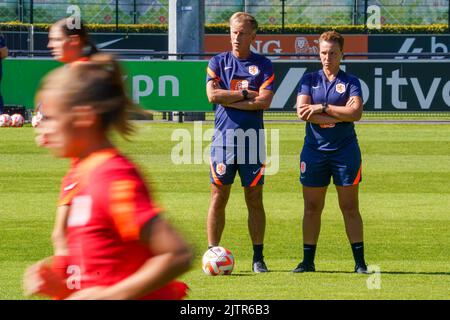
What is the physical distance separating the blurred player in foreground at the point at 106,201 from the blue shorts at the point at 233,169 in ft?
20.4

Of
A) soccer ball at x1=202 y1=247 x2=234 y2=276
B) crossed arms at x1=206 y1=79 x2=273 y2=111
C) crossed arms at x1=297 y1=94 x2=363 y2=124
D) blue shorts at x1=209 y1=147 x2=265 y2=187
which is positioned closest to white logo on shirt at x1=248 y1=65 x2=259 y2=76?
crossed arms at x1=206 y1=79 x2=273 y2=111

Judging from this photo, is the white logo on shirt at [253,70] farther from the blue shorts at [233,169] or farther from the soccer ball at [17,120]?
the soccer ball at [17,120]

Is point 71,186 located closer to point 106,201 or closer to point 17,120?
point 106,201

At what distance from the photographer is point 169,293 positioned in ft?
12.5

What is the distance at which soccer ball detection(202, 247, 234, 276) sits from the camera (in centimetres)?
958

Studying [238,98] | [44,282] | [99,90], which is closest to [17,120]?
[238,98]

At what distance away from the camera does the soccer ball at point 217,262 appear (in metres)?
9.58

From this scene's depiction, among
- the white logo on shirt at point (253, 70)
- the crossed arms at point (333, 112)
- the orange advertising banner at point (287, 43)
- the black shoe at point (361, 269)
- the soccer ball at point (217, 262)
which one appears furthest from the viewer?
the orange advertising banner at point (287, 43)

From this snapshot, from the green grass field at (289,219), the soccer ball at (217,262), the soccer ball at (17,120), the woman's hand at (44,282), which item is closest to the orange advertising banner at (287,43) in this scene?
the soccer ball at (17,120)

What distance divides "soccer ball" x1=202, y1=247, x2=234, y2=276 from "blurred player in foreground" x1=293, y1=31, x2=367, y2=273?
63 centimetres

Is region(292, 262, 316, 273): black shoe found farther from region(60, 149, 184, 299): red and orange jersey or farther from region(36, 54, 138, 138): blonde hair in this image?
region(36, 54, 138, 138): blonde hair

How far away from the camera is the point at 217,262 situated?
9.58 metres

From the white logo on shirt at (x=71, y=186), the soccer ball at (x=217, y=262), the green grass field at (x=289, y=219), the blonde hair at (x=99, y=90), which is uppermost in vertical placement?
the blonde hair at (x=99, y=90)

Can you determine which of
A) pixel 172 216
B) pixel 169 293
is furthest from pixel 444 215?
pixel 169 293
